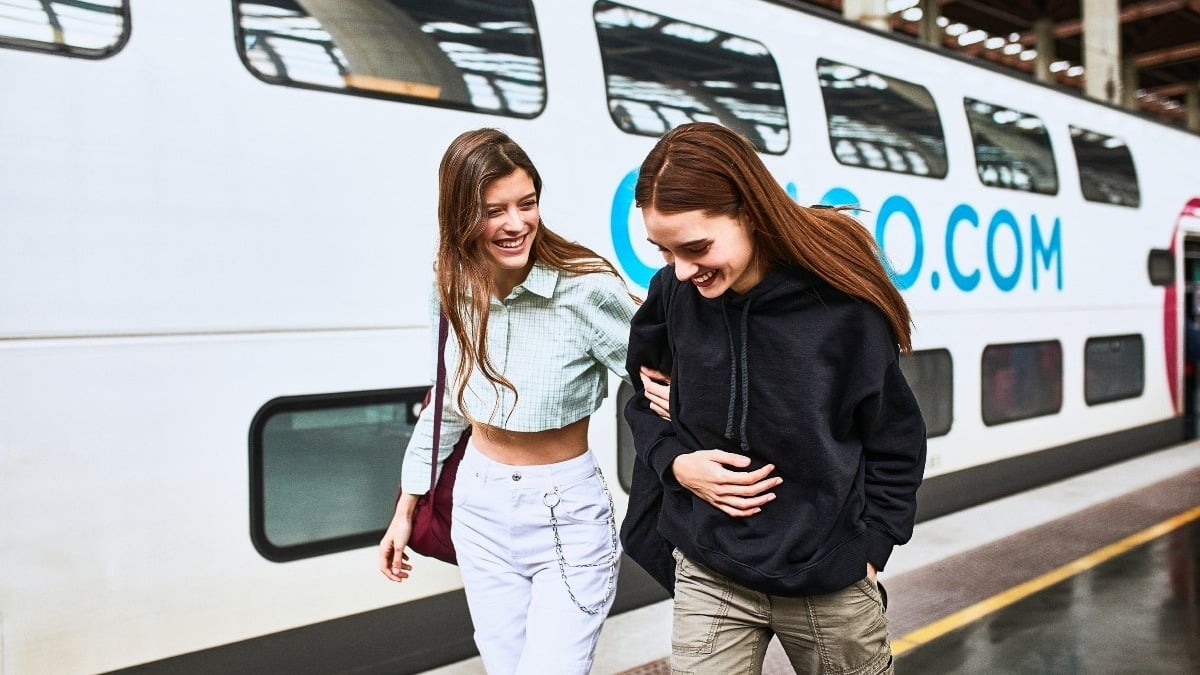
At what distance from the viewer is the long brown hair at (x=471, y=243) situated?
190cm

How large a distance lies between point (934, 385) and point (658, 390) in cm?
399

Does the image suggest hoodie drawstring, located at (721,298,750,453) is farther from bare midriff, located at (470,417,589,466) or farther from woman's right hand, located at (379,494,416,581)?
woman's right hand, located at (379,494,416,581)

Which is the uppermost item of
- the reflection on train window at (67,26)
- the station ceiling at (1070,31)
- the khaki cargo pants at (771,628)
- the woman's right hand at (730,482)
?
the station ceiling at (1070,31)

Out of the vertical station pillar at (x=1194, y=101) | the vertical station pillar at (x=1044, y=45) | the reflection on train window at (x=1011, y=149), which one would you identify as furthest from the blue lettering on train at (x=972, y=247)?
the vertical station pillar at (x=1194, y=101)

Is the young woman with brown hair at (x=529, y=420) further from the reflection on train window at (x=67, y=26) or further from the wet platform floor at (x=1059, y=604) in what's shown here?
the wet platform floor at (x=1059, y=604)

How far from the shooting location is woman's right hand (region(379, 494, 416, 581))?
2205mm

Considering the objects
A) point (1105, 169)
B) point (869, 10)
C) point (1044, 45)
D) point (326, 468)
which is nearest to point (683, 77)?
point (326, 468)

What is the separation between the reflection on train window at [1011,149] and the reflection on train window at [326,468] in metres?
4.09

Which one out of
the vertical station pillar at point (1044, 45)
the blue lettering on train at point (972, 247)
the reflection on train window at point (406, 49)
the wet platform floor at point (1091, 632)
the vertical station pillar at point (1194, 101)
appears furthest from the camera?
the vertical station pillar at point (1194, 101)

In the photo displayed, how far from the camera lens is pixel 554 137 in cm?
353

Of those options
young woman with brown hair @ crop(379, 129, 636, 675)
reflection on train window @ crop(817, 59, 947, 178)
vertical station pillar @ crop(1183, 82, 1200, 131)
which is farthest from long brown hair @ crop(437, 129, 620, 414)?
vertical station pillar @ crop(1183, 82, 1200, 131)

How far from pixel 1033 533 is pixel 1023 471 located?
904mm

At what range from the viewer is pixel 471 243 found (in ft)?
6.35

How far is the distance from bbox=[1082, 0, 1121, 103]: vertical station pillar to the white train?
11.5m
